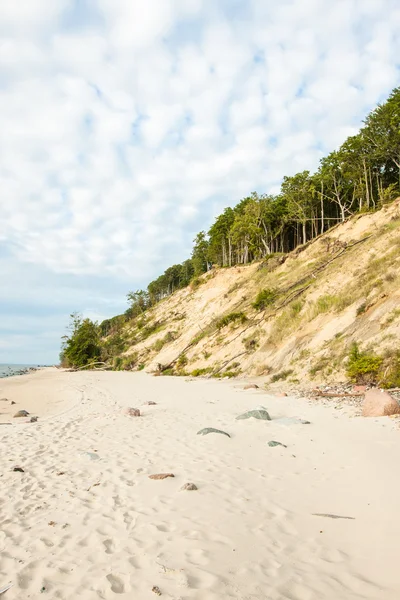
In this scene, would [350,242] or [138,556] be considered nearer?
[138,556]

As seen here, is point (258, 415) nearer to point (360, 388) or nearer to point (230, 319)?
point (360, 388)

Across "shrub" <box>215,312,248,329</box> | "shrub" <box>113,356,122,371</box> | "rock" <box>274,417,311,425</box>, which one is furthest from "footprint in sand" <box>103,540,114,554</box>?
"shrub" <box>113,356,122,371</box>

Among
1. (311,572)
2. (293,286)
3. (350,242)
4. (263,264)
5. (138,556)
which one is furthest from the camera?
(263,264)

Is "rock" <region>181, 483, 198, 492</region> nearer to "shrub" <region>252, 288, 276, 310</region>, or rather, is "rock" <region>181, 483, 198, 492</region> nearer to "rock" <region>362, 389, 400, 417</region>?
"rock" <region>362, 389, 400, 417</region>

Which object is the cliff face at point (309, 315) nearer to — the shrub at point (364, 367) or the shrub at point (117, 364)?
the shrub at point (364, 367)

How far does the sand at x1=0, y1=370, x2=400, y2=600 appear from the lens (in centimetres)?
311

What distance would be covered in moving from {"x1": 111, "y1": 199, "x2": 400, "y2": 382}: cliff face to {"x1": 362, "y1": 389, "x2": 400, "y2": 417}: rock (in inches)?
181

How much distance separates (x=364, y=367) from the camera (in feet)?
40.2

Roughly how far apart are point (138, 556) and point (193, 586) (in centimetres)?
77

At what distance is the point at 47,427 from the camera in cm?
1023

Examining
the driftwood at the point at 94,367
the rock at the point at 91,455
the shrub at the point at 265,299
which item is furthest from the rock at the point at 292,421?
the driftwood at the point at 94,367

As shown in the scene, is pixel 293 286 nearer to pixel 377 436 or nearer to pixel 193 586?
pixel 377 436

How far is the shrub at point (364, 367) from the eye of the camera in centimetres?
1207

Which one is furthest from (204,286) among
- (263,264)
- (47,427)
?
(47,427)
